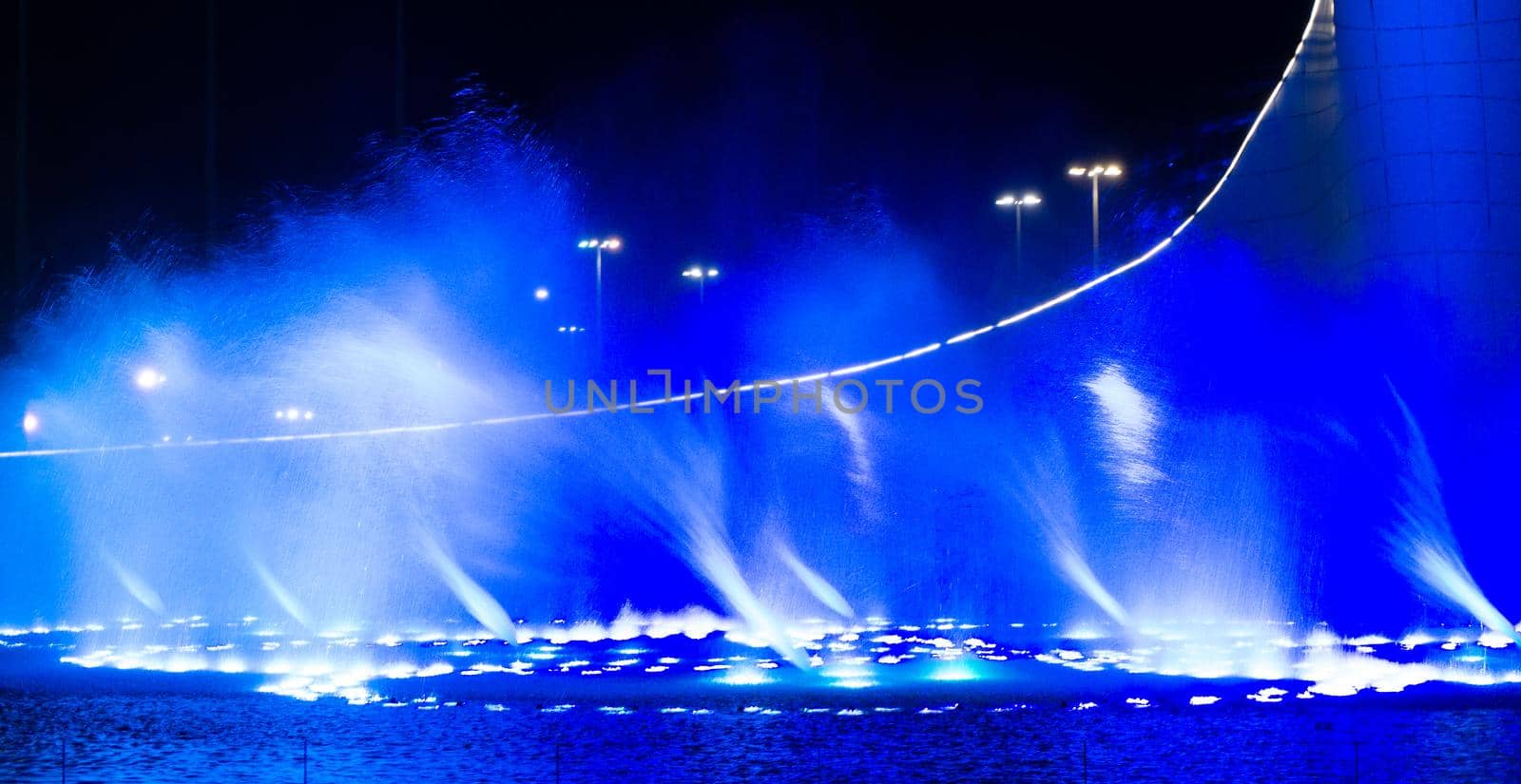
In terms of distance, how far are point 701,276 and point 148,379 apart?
1344 centimetres

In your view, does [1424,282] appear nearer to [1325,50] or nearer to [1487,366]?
[1487,366]

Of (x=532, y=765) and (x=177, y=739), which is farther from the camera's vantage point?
(x=177, y=739)

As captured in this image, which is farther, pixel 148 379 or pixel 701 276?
pixel 701 276

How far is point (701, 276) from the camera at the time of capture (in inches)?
1587

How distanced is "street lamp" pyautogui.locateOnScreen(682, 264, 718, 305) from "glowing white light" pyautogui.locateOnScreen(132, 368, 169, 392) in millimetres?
12543

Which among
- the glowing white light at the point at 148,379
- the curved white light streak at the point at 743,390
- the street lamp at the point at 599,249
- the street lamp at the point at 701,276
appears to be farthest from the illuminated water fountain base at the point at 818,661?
the street lamp at the point at 701,276

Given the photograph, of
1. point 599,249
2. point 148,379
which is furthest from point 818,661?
point 148,379

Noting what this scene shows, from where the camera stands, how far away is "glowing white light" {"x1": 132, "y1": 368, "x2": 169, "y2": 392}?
121 feet

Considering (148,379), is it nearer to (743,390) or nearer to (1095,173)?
(743,390)

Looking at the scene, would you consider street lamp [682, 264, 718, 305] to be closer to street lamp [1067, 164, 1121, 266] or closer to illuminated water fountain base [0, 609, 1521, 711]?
street lamp [1067, 164, 1121, 266]

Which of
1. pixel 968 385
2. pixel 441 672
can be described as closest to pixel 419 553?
pixel 968 385

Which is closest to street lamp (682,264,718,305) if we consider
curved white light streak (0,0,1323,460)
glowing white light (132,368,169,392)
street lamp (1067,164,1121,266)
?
curved white light streak (0,0,1323,460)

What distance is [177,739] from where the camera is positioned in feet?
45.2

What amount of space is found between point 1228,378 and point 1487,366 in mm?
5153
